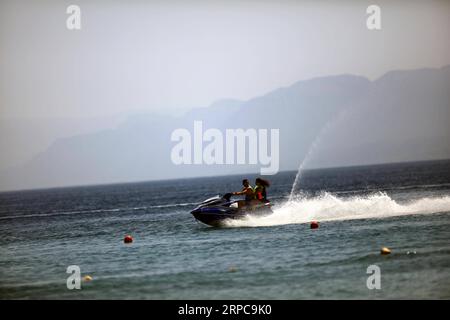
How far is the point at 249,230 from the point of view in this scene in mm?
23531

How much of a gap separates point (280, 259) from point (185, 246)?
13.9 ft

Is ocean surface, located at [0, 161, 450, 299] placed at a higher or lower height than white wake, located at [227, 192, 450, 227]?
lower

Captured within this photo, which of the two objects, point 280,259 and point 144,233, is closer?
point 280,259

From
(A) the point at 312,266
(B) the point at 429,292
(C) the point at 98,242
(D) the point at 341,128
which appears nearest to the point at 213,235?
(C) the point at 98,242

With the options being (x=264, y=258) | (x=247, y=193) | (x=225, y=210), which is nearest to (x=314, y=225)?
(x=247, y=193)

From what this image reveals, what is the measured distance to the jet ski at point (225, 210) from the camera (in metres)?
23.8

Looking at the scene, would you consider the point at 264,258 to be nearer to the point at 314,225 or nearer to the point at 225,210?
the point at 314,225

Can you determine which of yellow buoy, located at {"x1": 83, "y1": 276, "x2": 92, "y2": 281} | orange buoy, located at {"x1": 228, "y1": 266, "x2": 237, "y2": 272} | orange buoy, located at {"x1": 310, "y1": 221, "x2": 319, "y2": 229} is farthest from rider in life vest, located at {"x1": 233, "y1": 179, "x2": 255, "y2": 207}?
yellow buoy, located at {"x1": 83, "y1": 276, "x2": 92, "y2": 281}

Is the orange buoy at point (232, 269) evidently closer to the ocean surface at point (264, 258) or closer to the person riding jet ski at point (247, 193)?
the ocean surface at point (264, 258)

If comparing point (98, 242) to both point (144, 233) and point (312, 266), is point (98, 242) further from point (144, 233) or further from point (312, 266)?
point (312, 266)

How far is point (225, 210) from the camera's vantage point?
2384cm

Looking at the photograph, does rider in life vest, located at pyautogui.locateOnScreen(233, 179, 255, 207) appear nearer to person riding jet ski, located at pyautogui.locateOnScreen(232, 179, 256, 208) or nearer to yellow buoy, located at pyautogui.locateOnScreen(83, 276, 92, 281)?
person riding jet ski, located at pyautogui.locateOnScreen(232, 179, 256, 208)

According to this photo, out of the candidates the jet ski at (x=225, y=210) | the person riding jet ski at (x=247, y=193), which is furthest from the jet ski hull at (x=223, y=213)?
the person riding jet ski at (x=247, y=193)

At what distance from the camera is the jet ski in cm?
2384
